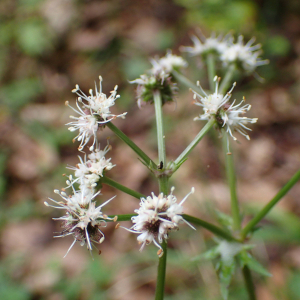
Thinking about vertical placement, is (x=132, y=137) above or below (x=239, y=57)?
above

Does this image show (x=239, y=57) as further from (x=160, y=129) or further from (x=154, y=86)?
(x=160, y=129)

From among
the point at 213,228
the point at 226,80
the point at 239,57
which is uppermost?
the point at 239,57

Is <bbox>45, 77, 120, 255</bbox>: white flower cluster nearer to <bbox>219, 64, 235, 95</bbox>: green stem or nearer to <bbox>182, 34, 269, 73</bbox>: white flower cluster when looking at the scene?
<bbox>219, 64, 235, 95</bbox>: green stem

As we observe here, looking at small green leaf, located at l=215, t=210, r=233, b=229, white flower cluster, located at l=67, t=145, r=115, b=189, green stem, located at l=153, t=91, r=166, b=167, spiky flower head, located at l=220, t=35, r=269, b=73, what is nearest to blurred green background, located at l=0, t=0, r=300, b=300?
small green leaf, located at l=215, t=210, r=233, b=229

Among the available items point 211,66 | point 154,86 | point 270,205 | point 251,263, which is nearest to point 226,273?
point 251,263

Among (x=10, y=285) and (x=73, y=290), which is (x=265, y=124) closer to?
(x=73, y=290)

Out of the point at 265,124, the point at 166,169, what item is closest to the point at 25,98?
the point at 265,124
